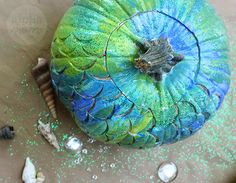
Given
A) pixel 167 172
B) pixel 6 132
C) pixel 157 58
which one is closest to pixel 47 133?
pixel 6 132

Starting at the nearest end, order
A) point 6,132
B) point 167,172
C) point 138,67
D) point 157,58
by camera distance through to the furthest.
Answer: point 157,58 → point 138,67 → point 6,132 → point 167,172

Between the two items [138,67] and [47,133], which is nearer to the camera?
[138,67]

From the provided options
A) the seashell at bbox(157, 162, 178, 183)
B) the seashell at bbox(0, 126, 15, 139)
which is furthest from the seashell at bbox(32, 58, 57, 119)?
the seashell at bbox(157, 162, 178, 183)

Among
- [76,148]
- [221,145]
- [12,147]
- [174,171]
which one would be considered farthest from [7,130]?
[221,145]

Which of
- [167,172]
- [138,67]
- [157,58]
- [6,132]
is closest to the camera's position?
[157,58]

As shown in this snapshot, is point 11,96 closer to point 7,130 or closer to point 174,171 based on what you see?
point 7,130

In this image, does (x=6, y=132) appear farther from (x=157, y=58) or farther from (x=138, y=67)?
(x=157, y=58)

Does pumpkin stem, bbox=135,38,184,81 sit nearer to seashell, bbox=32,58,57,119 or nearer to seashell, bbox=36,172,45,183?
seashell, bbox=32,58,57,119

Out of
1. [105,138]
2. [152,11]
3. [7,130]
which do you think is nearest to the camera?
[152,11]
